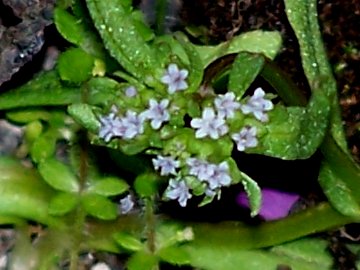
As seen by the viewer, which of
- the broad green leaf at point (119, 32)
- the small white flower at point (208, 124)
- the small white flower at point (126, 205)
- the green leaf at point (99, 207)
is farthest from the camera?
the small white flower at point (126, 205)

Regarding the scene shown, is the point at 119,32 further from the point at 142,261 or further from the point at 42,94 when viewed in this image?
the point at 142,261

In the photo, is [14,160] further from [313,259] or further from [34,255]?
[313,259]

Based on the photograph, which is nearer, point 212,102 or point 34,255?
point 212,102

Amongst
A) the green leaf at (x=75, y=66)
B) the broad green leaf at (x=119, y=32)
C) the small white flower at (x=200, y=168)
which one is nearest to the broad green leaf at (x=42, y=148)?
the green leaf at (x=75, y=66)

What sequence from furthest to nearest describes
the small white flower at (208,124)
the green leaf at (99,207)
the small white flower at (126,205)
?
1. the small white flower at (126,205)
2. the green leaf at (99,207)
3. the small white flower at (208,124)

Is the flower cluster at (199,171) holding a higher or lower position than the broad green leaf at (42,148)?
higher

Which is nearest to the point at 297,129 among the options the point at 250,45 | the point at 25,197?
the point at 250,45

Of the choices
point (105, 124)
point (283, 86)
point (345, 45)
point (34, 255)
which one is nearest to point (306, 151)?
point (283, 86)

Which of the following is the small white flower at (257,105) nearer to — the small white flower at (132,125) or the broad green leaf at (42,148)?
the small white flower at (132,125)

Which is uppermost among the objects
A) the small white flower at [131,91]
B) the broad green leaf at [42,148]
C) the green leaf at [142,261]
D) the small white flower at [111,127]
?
the small white flower at [131,91]
